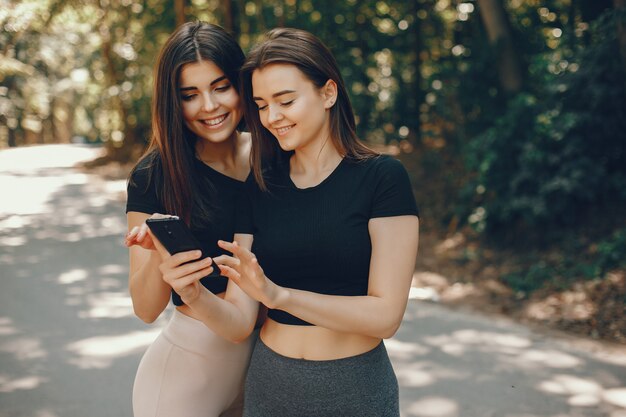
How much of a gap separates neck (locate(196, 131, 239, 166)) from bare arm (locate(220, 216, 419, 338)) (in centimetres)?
85

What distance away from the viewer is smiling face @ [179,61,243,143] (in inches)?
97.7

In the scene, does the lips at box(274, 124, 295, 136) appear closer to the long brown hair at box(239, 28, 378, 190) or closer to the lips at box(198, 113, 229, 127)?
the long brown hair at box(239, 28, 378, 190)

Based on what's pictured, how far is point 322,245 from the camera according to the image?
214cm

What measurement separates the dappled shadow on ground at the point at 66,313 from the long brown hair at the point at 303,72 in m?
2.89

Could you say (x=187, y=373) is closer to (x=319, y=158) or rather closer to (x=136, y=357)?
(x=319, y=158)

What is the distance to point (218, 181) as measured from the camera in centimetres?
261

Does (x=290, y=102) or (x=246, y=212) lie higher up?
(x=290, y=102)

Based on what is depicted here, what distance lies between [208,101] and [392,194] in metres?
0.84

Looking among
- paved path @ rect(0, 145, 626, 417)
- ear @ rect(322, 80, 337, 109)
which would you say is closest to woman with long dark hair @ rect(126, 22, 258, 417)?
ear @ rect(322, 80, 337, 109)

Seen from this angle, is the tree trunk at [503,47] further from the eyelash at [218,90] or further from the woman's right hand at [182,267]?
the woman's right hand at [182,267]

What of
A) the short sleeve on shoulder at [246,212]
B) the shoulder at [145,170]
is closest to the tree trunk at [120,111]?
the shoulder at [145,170]

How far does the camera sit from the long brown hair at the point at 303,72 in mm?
2184

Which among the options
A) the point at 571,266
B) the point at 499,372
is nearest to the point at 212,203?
the point at 499,372

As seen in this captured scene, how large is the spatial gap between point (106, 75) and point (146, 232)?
60.0 feet
